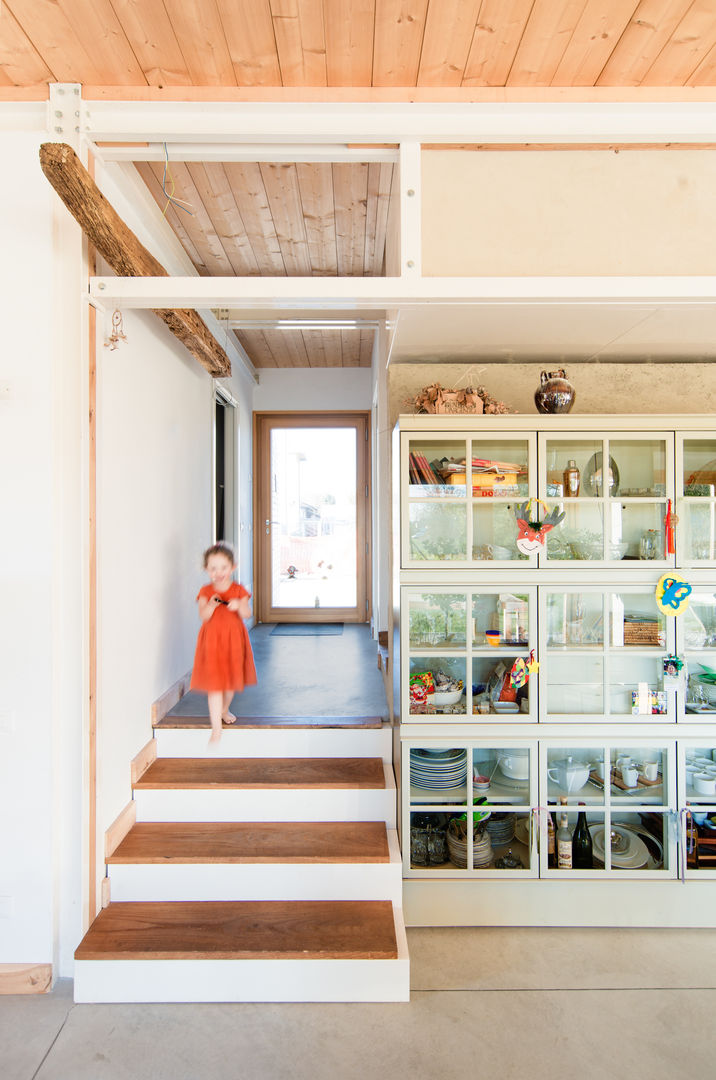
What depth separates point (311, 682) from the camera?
129 inches

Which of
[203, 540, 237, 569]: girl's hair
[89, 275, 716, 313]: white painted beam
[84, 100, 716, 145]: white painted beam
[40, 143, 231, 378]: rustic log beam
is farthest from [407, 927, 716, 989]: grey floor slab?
[84, 100, 716, 145]: white painted beam

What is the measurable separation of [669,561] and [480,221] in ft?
4.90

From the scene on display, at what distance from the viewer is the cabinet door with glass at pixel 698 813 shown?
2.30m

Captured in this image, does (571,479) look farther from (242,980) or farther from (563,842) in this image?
(242,980)

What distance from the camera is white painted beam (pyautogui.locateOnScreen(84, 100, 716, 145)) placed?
1.83m

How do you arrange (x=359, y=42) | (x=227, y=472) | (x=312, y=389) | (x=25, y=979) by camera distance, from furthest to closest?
(x=312, y=389) → (x=227, y=472) → (x=25, y=979) → (x=359, y=42)

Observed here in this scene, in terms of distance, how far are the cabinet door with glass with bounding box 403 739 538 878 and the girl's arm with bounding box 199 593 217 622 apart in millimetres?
1054

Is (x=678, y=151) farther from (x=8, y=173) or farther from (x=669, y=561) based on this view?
(x=8, y=173)

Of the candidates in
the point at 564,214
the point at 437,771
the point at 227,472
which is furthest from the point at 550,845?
the point at 227,472

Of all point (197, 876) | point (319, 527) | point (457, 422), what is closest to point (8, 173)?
point (457, 422)

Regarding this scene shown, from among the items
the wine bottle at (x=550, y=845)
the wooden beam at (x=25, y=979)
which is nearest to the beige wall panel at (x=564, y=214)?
the wine bottle at (x=550, y=845)

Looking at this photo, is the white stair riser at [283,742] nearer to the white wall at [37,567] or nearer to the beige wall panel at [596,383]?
the white wall at [37,567]

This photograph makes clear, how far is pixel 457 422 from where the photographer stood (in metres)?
2.29

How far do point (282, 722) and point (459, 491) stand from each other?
1.31m
